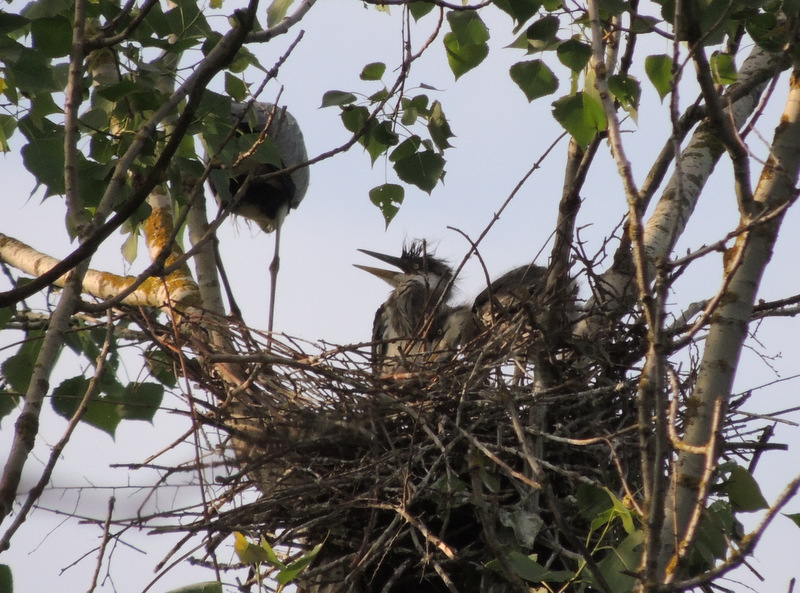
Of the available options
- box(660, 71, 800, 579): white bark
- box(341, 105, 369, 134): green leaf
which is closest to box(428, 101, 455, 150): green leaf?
box(341, 105, 369, 134): green leaf

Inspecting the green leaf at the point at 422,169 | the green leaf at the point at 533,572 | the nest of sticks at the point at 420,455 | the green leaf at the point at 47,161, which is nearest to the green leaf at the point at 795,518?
the green leaf at the point at 533,572

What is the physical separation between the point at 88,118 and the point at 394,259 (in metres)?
2.77

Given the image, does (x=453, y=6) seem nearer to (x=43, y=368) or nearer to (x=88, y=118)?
(x=88, y=118)

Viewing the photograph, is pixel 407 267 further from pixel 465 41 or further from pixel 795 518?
pixel 795 518

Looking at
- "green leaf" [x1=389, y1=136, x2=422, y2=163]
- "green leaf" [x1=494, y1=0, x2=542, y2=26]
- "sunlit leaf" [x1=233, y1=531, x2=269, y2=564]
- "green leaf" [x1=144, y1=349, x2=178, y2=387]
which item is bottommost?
"sunlit leaf" [x1=233, y1=531, x2=269, y2=564]

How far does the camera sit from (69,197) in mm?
2018

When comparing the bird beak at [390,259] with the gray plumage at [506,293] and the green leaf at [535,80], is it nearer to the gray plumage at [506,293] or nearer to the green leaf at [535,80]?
the gray plumage at [506,293]

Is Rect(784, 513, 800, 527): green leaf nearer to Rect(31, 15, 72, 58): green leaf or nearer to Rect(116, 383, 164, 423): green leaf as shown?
Rect(116, 383, 164, 423): green leaf

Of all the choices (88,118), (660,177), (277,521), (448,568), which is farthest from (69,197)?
(660,177)

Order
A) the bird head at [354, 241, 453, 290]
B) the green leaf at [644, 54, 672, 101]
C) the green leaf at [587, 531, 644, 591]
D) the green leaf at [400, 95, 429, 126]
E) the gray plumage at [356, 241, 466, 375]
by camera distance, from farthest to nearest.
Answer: the bird head at [354, 241, 453, 290] → the gray plumage at [356, 241, 466, 375] → the green leaf at [400, 95, 429, 126] → the green leaf at [644, 54, 672, 101] → the green leaf at [587, 531, 644, 591]

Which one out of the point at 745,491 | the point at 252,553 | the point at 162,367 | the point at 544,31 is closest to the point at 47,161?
the point at 162,367

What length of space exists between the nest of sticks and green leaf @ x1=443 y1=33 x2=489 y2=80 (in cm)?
77

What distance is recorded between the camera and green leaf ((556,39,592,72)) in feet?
7.52

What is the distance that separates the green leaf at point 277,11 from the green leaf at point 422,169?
70 cm
